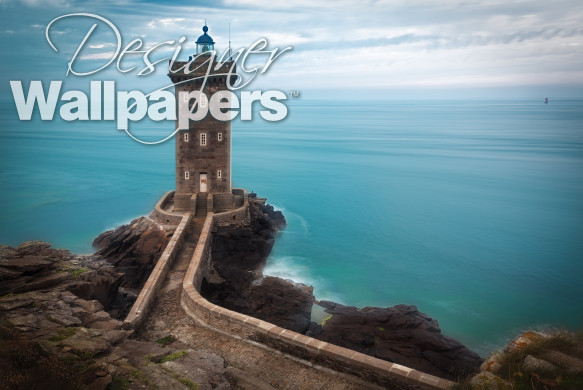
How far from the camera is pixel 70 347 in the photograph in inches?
246

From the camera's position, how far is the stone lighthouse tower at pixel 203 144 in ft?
58.2

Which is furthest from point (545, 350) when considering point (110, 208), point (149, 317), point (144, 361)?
point (110, 208)

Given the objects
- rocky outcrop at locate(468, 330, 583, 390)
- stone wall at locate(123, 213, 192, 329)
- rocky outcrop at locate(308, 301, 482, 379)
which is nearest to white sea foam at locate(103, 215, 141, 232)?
stone wall at locate(123, 213, 192, 329)

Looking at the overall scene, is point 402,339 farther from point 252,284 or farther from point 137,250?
point 137,250

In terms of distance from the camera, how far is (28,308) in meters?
7.85

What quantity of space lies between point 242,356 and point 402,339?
5430 millimetres

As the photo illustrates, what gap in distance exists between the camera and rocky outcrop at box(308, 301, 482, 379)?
10.4 metres

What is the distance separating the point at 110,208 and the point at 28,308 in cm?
2294

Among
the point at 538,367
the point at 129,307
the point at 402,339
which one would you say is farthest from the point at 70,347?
the point at 402,339

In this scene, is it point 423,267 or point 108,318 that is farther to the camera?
point 423,267

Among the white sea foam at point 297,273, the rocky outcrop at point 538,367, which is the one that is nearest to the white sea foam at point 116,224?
the white sea foam at point 297,273

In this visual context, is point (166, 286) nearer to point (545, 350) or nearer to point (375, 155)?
point (545, 350)

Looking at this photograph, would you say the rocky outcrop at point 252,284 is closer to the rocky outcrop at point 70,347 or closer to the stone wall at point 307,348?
the stone wall at point 307,348

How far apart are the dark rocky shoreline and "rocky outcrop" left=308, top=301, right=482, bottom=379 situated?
0.03 m
